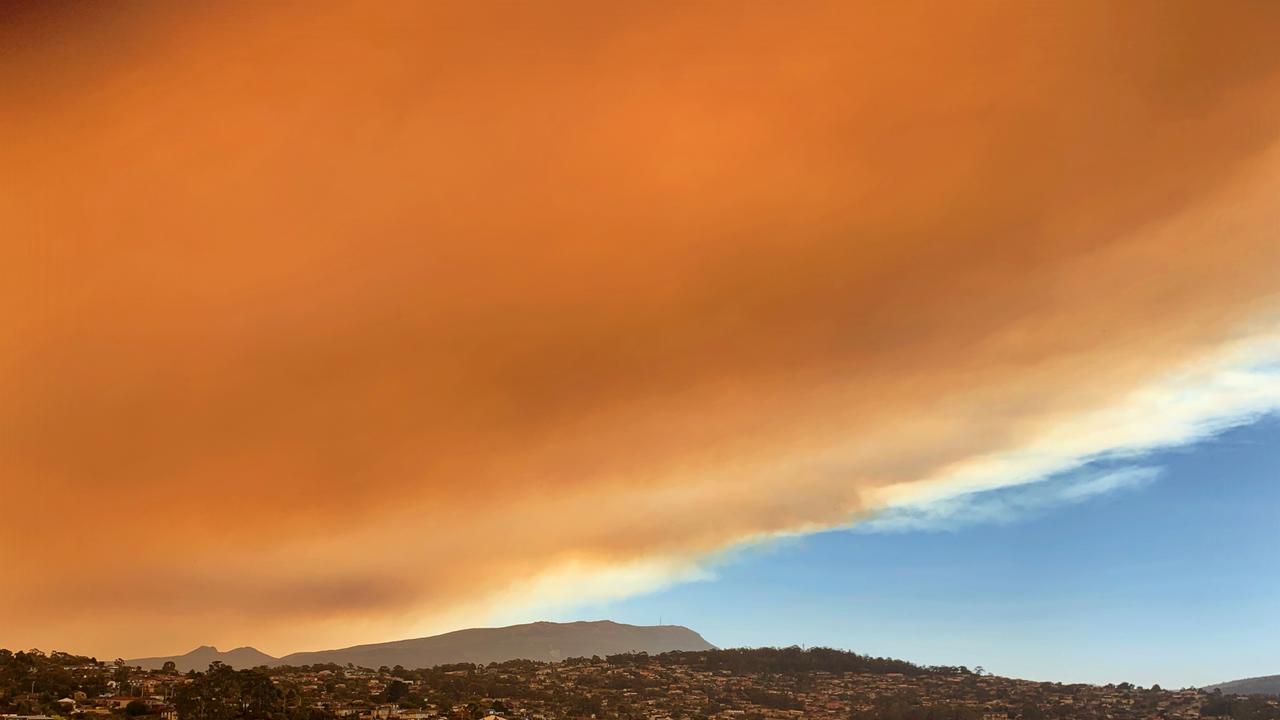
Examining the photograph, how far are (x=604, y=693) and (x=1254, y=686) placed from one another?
41.7m

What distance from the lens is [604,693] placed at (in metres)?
49.5

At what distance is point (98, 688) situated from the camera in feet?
101

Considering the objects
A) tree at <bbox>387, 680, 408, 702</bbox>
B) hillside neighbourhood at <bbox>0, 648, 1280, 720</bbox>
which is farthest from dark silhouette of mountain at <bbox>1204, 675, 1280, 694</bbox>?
tree at <bbox>387, 680, 408, 702</bbox>

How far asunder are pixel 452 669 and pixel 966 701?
3000cm

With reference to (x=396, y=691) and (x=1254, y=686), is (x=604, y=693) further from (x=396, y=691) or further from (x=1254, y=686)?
(x=1254, y=686)

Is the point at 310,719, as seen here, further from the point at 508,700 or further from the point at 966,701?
the point at 966,701

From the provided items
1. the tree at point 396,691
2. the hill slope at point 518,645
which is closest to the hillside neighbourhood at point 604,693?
the tree at point 396,691

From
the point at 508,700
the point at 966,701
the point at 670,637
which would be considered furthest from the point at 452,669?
the point at 670,637

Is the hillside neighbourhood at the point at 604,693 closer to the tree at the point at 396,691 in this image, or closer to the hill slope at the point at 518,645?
the tree at the point at 396,691

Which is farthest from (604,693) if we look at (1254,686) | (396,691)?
(1254,686)

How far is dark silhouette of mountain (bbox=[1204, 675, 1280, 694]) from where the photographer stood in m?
55.1

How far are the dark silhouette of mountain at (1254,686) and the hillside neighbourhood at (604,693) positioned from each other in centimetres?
297

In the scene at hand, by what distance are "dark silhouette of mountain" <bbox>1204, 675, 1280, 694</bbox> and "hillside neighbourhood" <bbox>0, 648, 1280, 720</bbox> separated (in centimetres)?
297

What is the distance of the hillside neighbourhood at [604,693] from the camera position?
1127 inches
